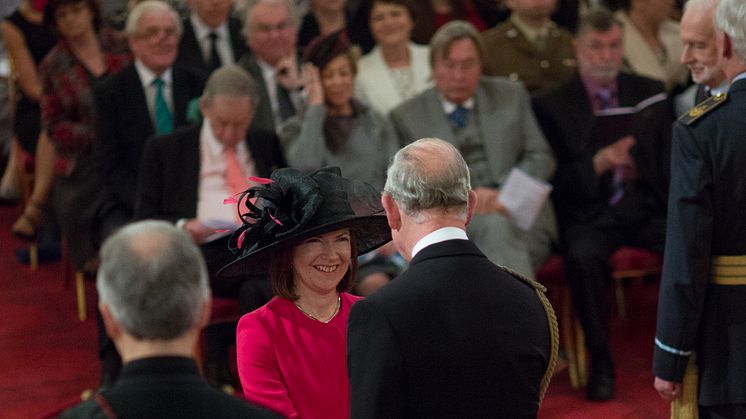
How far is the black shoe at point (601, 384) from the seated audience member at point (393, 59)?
1732 mm

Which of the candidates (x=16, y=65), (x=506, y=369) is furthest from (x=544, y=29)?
(x=506, y=369)

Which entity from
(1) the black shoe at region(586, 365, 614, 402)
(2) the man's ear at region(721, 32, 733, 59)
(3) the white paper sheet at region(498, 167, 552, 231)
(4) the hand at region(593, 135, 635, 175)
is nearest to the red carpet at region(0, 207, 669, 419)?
(1) the black shoe at region(586, 365, 614, 402)

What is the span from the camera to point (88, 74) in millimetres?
5910

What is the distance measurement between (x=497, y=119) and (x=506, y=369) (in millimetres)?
3384

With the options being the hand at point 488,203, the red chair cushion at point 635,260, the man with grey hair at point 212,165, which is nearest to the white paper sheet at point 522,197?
the hand at point 488,203

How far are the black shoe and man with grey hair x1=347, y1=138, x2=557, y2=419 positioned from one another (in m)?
2.89

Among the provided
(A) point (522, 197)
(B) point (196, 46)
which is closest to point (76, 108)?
(B) point (196, 46)

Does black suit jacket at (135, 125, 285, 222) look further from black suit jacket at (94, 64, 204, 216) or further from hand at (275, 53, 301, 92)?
hand at (275, 53, 301, 92)

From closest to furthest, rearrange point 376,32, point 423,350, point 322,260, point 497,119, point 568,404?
point 423,350, point 322,260, point 568,404, point 497,119, point 376,32

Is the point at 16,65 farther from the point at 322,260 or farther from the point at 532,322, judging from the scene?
the point at 532,322

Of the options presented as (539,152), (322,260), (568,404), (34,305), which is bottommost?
(568,404)

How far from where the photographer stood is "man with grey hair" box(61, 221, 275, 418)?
6.14ft

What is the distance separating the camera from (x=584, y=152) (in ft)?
18.9

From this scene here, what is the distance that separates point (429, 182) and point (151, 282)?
2.48 feet
